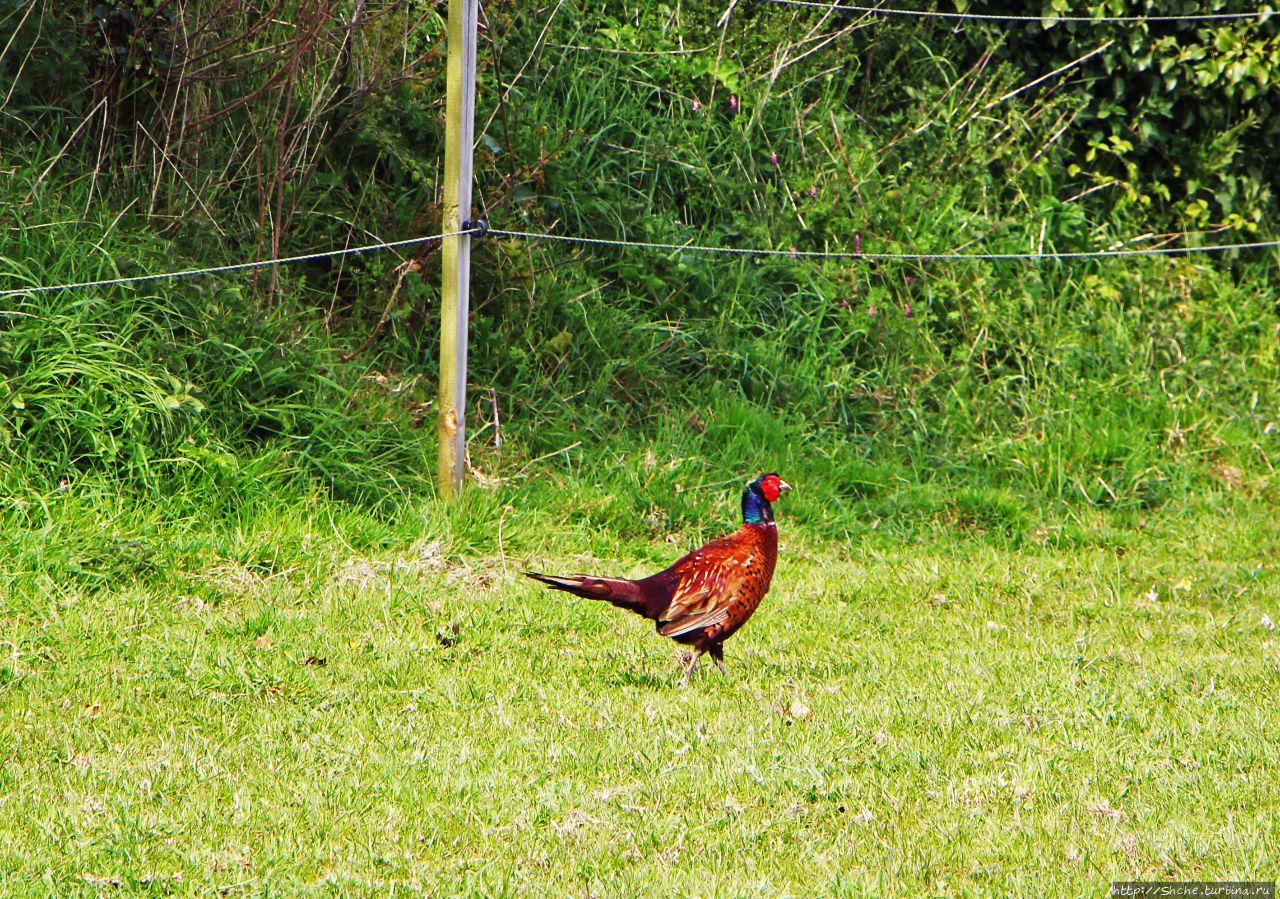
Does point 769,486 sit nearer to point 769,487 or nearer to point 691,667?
point 769,487

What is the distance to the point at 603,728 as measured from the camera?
197 inches

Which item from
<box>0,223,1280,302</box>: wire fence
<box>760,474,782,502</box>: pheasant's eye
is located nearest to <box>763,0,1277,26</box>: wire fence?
<box>0,223,1280,302</box>: wire fence

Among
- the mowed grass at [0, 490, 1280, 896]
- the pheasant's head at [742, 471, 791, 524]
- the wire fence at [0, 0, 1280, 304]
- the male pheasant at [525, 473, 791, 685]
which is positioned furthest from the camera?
the wire fence at [0, 0, 1280, 304]

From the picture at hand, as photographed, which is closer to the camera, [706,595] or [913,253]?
[706,595]

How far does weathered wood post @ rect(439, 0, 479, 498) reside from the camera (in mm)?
6969

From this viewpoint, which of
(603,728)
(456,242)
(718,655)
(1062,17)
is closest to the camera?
(603,728)

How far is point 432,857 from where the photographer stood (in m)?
4.00

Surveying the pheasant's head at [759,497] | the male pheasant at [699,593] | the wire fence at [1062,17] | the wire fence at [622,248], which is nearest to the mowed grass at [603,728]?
the male pheasant at [699,593]

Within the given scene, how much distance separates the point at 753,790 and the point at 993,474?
458cm

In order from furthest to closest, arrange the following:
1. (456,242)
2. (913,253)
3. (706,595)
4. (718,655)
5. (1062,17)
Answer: (1062,17) < (913,253) < (456,242) < (718,655) < (706,595)

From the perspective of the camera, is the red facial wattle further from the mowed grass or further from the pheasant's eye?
the mowed grass

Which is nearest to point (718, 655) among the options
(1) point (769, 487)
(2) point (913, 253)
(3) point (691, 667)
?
(3) point (691, 667)

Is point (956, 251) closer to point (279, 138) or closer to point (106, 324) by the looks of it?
point (279, 138)

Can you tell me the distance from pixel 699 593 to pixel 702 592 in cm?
1
